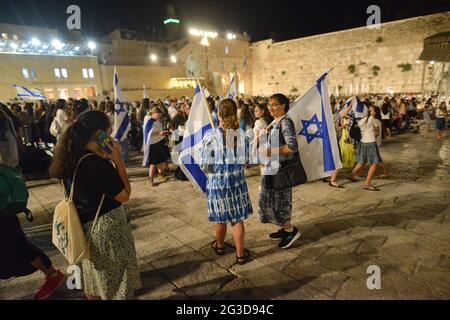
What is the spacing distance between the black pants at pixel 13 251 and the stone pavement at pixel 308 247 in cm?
37

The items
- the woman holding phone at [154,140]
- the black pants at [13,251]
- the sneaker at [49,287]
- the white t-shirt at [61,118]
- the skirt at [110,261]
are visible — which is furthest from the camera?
the white t-shirt at [61,118]

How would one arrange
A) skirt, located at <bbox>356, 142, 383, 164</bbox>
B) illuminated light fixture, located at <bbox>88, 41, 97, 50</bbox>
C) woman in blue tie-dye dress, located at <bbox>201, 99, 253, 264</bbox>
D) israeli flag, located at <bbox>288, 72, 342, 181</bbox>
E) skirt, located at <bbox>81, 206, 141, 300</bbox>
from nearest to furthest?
skirt, located at <bbox>81, 206, 141, 300</bbox> → woman in blue tie-dye dress, located at <bbox>201, 99, 253, 264</bbox> → israeli flag, located at <bbox>288, 72, 342, 181</bbox> → skirt, located at <bbox>356, 142, 383, 164</bbox> → illuminated light fixture, located at <bbox>88, 41, 97, 50</bbox>

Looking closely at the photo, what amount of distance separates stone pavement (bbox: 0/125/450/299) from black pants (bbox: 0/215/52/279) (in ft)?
1.23

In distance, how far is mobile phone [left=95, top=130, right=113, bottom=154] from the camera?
1.98 m

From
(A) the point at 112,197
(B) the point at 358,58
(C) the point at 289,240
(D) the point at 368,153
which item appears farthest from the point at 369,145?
(B) the point at 358,58

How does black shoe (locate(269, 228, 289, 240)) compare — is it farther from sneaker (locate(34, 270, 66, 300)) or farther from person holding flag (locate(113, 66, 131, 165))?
person holding flag (locate(113, 66, 131, 165))

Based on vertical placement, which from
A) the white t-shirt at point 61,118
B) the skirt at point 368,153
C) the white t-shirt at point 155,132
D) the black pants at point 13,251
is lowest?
the black pants at point 13,251

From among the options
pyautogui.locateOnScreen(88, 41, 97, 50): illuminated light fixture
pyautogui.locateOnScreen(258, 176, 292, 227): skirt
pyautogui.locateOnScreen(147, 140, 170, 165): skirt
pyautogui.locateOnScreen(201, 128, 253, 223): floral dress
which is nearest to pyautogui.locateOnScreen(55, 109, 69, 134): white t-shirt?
pyautogui.locateOnScreen(147, 140, 170, 165): skirt

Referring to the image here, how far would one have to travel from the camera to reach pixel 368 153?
517 centimetres

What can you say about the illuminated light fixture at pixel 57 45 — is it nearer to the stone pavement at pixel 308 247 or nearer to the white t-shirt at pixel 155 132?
the stone pavement at pixel 308 247

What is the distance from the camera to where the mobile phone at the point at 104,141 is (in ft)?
6.49

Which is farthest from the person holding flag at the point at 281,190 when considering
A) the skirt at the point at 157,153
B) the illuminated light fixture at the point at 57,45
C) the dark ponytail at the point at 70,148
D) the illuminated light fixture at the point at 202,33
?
the illuminated light fixture at the point at 202,33

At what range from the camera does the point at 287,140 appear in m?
2.90
